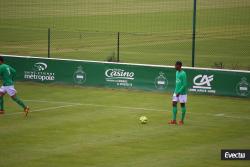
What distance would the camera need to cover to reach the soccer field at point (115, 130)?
69.8ft

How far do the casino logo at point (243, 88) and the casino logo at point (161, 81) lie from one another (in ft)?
10.4

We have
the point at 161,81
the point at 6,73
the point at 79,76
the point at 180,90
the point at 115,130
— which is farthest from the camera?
the point at 79,76

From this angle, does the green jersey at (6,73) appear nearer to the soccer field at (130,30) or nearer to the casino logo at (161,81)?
the casino logo at (161,81)

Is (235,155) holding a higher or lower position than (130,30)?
lower

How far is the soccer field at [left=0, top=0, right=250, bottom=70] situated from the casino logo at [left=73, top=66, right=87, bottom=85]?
19.8 ft

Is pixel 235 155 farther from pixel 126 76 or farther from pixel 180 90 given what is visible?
pixel 126 76

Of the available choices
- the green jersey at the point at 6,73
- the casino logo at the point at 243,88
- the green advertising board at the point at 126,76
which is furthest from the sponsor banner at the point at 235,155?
the green advertising board at the point at 126,76

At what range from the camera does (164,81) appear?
33.5 m

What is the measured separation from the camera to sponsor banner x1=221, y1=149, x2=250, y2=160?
69.8ft

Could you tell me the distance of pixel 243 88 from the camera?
32.0 meters

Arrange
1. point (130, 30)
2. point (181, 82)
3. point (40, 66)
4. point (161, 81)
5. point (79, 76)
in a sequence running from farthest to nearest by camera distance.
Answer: point (130, 30)
point (40, 66)
point (79, 76)
point (161, 81)
point (181, 82)

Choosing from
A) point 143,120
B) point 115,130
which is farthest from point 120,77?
point 115,130

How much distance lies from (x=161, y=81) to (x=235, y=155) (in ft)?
40.5

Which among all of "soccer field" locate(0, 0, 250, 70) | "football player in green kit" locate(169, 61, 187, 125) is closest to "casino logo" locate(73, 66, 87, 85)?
"soccer field" locate(0, 0, 250, 70)
